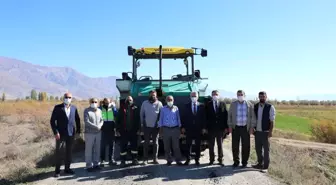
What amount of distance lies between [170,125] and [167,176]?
4.62 ft

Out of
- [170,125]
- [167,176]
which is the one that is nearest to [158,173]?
[167,176]

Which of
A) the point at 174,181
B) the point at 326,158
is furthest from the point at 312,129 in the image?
the point at 174,181

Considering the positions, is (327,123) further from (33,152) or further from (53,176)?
(53,176)

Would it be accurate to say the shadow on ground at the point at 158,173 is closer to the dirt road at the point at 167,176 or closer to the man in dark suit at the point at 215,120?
the dirt road at the point at 167,176

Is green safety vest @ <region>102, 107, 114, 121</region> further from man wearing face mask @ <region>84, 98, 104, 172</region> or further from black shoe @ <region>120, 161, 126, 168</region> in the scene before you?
black shoe @ <region>120, 161, 126, 168</region>

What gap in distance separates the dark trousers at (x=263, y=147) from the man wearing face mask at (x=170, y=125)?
2.04 meters

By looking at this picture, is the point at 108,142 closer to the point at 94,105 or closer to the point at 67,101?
the point at 94,105

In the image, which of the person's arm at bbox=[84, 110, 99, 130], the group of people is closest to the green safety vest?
the group of people

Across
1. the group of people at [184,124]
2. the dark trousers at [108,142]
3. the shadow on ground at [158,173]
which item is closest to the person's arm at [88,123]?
the group of people at [184,124]

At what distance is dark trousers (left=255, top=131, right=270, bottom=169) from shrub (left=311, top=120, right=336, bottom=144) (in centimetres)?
2051

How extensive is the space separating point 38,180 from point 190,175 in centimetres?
356

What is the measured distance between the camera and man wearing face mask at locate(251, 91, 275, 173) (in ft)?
30.7

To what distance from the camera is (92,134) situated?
9375 mm

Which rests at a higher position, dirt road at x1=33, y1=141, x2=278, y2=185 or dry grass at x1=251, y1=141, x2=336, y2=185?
dirt road at x1=33, y1=141, x2=278, y2=185
